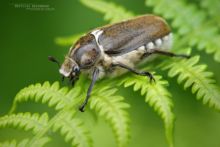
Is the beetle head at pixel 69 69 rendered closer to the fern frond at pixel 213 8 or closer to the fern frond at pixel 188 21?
the fern frond at pixel 188 21

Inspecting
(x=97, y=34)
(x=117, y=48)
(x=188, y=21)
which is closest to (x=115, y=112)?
(x=117, y=48)

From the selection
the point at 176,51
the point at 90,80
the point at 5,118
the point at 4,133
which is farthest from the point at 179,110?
the point at 5,118

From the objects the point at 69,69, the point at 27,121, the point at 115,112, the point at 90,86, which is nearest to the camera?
the point at 115,112

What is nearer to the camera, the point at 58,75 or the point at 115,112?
the point at 115,112

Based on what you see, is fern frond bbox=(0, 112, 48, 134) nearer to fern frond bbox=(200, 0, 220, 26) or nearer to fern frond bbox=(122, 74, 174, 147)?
fern frond bbox=(122, 74, 174, 147)

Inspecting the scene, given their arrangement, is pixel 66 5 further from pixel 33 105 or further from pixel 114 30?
pixel 114 30

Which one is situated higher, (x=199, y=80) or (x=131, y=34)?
(x=131, y=34)

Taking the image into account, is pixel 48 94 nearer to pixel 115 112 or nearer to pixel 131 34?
pixel 115 112
